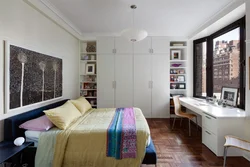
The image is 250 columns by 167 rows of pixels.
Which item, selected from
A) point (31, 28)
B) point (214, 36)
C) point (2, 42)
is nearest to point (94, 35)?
point (31, 28)

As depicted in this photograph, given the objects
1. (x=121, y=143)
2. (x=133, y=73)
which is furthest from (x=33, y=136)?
(x=133, y=73)

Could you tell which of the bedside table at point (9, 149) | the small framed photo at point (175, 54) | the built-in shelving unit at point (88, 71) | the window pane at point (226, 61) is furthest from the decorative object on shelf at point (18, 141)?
the small framed photo at point (175, 54)

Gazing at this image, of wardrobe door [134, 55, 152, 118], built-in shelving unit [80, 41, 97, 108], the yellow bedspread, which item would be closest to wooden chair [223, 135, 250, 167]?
the yellow bedspread

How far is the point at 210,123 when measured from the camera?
2561mm

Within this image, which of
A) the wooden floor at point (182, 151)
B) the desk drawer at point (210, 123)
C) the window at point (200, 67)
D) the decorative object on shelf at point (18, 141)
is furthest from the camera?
the window at point (200, 67)

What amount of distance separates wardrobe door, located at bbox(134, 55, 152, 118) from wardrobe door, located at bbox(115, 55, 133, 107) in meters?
0.15

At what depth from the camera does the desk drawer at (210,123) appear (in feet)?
7.99

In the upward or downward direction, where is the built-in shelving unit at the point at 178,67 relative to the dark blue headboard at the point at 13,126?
upward

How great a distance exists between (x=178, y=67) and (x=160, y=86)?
31.9 inches

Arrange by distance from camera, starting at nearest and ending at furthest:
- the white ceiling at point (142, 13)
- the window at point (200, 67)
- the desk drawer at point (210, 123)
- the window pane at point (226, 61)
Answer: the desk drawer at point (210, 123)
the white ceiling at point (142, 13)
the window pane at point (226, 61)
the window at point (200, 67)

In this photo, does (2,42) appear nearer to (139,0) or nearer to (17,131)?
(17,131)

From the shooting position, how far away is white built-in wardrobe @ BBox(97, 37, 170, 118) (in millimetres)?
4492

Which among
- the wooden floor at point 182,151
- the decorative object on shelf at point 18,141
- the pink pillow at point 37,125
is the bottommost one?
the wooden floor at point 182,151

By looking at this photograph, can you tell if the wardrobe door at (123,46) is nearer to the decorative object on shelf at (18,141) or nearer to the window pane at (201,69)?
the window pane at (201,69)
